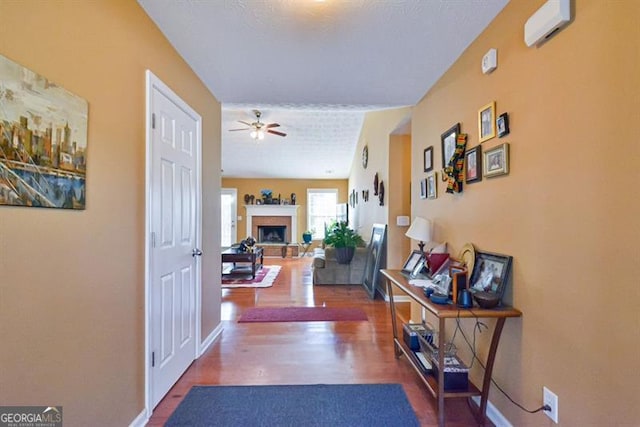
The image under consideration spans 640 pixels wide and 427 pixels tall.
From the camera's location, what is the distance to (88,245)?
131 centimetres

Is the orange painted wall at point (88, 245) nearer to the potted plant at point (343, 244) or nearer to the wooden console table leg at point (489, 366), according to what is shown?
the wooden console table leg at point (489, 366)

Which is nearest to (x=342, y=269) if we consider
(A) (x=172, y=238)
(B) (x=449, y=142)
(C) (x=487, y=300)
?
(B) (x=449, y=142)

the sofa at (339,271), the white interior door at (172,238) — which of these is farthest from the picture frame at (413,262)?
the sofa at (339,271)

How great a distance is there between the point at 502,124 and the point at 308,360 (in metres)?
2.25

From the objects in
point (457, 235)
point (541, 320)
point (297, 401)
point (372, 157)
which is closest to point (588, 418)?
point (541, 320)

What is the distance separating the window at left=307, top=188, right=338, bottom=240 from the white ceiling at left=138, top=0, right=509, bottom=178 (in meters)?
6.27

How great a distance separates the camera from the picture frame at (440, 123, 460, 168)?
2195mm

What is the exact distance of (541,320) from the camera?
4.60ft

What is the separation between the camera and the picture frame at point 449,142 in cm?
220

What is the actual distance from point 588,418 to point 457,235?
125 cm

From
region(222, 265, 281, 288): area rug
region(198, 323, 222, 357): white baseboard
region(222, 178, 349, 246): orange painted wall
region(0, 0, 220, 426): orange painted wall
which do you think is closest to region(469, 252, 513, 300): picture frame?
region(0, 0, 220, 426): orange painted wall

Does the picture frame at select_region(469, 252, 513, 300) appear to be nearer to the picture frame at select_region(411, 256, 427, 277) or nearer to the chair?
the picture frame at select_region(411, 256, 427, 277)

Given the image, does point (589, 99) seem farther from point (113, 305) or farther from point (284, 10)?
point (113, 305)

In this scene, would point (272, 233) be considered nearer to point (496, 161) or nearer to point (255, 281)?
point (255, 281)
